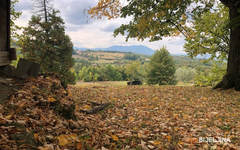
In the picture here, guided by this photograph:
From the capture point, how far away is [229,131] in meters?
3.77

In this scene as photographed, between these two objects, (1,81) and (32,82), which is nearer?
(1,81)

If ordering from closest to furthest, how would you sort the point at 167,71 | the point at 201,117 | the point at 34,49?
1. the point at 201,117
2. the point at 34,49
3. the point at 167,71

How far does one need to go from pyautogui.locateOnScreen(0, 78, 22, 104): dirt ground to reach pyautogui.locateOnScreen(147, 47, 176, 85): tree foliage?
86.2 ft

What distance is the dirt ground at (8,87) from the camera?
3.38 meters

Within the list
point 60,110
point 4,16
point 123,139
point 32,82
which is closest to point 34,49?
point 4,16

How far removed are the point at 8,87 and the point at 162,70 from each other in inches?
1092

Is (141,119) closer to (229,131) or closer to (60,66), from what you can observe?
(229,131)

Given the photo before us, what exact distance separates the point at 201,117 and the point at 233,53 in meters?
6.50

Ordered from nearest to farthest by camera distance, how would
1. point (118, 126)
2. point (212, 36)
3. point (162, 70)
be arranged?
point (118, 126)
point (212, 36)
point (162, 70)

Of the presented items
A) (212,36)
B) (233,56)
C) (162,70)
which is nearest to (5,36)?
(233,56)

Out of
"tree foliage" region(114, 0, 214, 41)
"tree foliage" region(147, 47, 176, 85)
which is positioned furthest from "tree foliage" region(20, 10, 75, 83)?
"tree foliage" region(147, 47, 176, 85)

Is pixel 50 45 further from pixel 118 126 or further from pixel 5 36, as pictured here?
pixel 118 126

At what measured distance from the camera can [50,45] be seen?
18.4m

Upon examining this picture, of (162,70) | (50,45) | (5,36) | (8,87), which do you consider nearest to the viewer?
(8,87)
